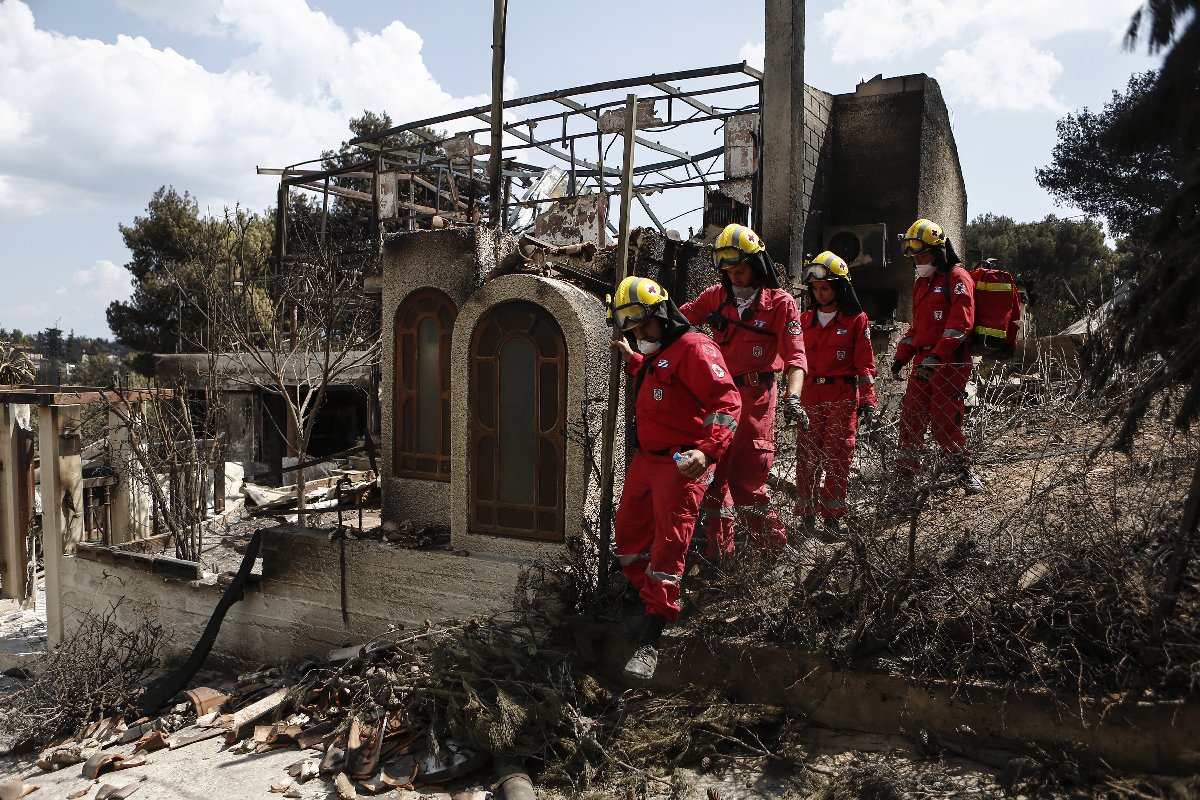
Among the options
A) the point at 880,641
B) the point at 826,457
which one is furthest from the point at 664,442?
the point at 880,641

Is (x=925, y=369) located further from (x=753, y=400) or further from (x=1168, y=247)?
(x=1168, y=247)

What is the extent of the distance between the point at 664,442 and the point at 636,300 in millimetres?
835

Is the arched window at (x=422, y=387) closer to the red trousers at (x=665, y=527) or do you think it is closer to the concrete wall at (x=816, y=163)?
the red trousers at (x=665, y=527)

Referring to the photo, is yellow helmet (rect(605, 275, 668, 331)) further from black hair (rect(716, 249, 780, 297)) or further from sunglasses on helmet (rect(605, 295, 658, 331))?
black hair (rect(716, 249, 780, 297))

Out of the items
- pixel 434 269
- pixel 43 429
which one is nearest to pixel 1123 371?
pixel 434 269

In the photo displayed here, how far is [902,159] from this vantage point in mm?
10883

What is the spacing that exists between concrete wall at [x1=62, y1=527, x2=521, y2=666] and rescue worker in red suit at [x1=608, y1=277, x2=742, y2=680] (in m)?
1.55

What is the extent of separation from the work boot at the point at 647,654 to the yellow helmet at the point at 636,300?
5.60ft

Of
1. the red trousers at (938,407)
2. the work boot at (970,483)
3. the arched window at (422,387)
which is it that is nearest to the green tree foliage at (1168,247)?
the work boot at (970,483)

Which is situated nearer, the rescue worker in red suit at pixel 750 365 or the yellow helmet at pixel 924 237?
the rescue worker in red suit at pixel 750 365

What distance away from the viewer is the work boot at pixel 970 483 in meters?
4.33

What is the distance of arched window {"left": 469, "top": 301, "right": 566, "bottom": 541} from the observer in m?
6.28

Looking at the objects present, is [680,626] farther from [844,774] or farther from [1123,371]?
[1123,371]

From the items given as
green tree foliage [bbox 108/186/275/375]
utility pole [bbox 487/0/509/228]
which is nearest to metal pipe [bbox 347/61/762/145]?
utility pole [bbox 487/0/509/228]
